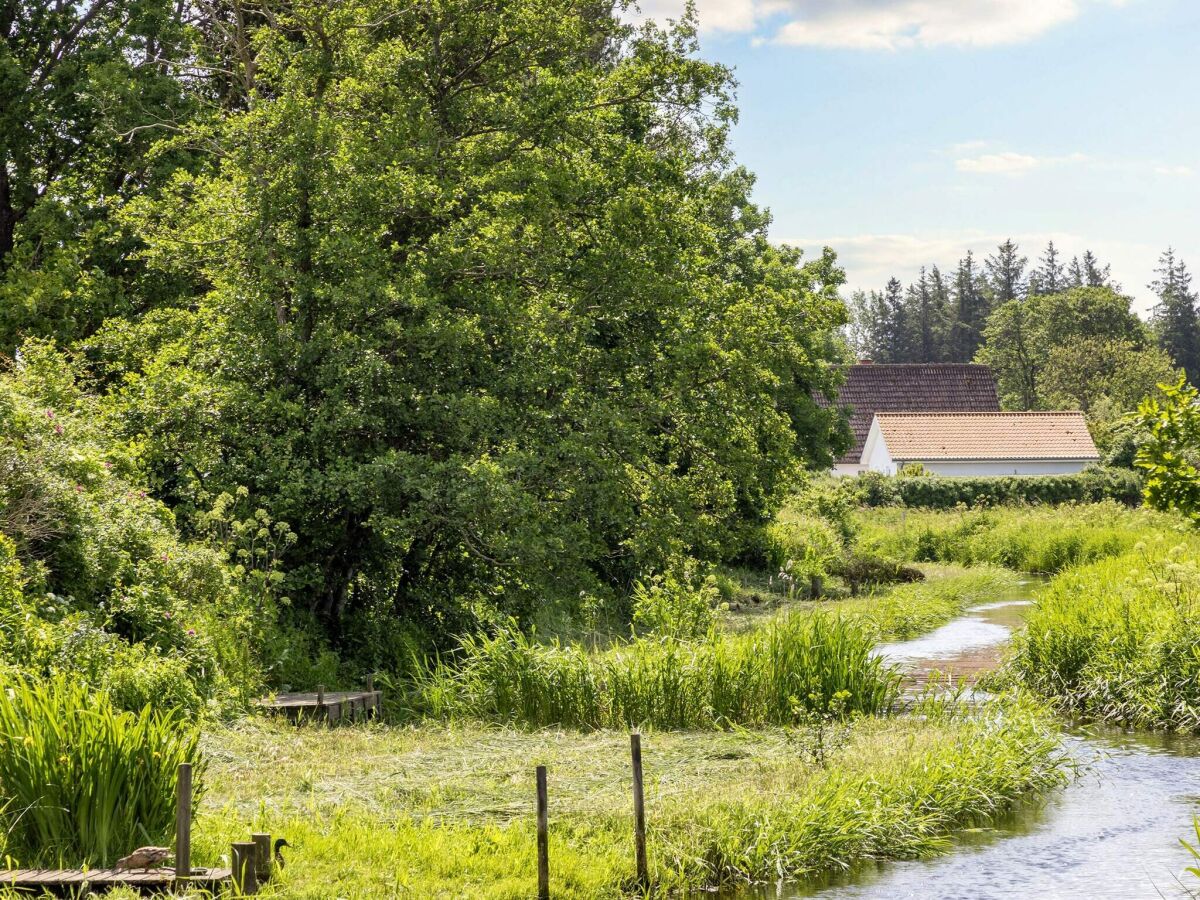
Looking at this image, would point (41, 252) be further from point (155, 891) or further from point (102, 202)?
point (155, 891)

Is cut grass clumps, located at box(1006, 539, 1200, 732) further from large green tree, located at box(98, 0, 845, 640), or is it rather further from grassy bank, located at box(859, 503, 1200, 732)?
large green tree, located at box(98, 0, 845, 640)

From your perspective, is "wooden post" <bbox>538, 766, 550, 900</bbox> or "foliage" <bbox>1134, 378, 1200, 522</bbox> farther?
"foliage" <bbox>1134, 378, 1200, 522</bbox>

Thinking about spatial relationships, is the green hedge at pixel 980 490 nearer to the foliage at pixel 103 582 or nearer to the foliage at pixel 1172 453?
the foliage at pixel 103 582

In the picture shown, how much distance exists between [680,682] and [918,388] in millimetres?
61575

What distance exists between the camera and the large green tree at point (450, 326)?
18.6 m

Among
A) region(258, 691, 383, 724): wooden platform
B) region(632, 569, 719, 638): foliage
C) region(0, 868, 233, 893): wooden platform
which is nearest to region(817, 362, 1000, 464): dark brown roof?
region(632, 569, 719, 638): foliage

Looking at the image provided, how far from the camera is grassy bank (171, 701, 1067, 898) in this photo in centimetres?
928

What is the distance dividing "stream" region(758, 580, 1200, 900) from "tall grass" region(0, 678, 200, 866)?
179 inches

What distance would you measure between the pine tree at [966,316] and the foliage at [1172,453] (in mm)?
113647

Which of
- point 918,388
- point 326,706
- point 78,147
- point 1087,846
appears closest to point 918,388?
point 918,388

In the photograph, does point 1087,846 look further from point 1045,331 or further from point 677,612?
point 1045,331

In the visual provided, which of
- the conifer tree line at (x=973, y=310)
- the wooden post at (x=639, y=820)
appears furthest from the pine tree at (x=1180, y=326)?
the wooden post at (x=639, y=820)

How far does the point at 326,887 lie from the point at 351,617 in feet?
36.9

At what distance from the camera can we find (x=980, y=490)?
44531mm
